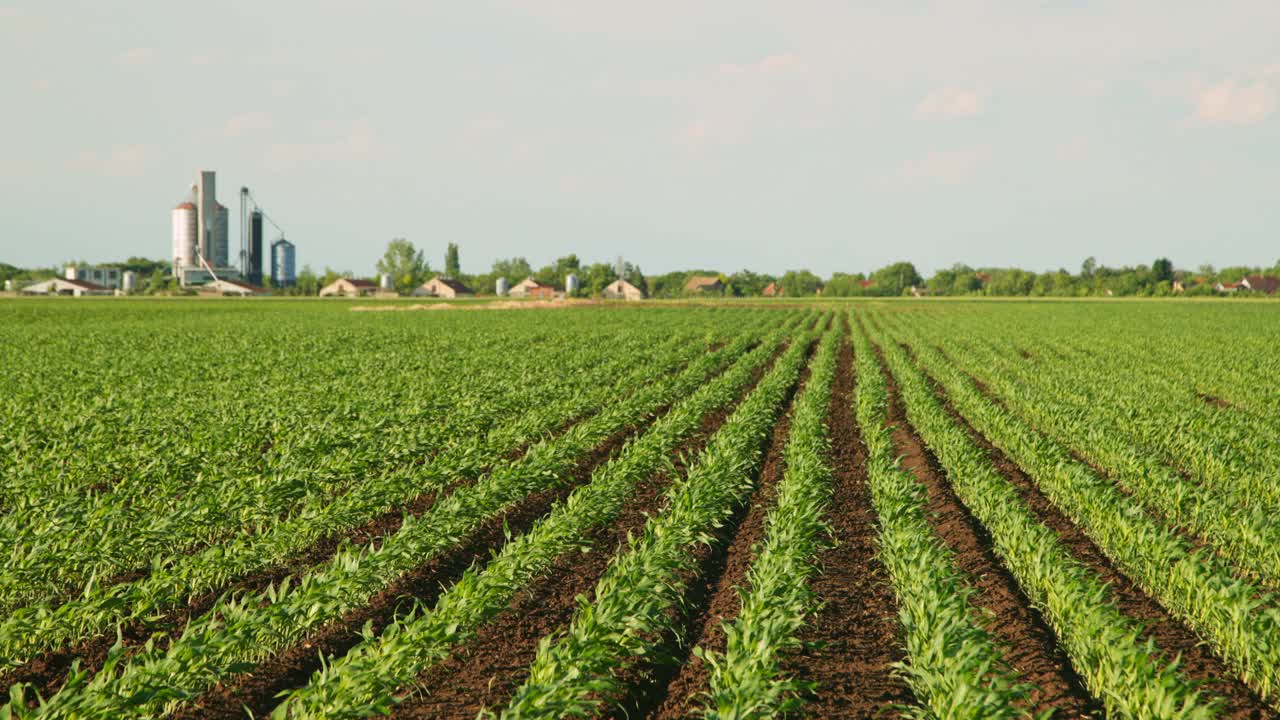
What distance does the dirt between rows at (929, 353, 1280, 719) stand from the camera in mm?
5520

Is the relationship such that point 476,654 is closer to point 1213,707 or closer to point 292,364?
point 1213,707

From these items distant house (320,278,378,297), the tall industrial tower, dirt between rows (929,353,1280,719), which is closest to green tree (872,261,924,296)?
distant house (320,278,378,297)

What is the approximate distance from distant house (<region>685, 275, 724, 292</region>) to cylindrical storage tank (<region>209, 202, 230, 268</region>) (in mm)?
83879

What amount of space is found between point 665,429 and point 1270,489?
8.22 metres

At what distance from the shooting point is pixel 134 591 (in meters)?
6.55

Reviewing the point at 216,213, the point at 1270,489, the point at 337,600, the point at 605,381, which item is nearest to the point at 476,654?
the point at 337,600

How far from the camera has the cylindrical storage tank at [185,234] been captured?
132 meters

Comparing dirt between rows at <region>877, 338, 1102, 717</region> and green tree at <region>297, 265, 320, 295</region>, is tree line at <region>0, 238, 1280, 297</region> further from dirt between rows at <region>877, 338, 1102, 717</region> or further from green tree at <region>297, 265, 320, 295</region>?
dirt between rows at <region>877, 338, 1102, 717</region>

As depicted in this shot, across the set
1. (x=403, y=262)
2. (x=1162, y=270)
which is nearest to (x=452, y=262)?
(x=403, y=262)

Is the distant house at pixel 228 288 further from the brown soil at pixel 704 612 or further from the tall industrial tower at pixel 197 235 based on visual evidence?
the brown soil at pixel 704 612

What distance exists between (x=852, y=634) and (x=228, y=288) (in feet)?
449

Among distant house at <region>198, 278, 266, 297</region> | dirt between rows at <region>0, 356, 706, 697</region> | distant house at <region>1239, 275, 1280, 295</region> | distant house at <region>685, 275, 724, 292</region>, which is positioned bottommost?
dirt between rows at <region>0, 356, 706, 697</region>

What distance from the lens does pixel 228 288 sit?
414ft

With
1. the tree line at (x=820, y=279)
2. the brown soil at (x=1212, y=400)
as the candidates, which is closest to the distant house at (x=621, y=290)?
the tree line at (x=820, y=279)
